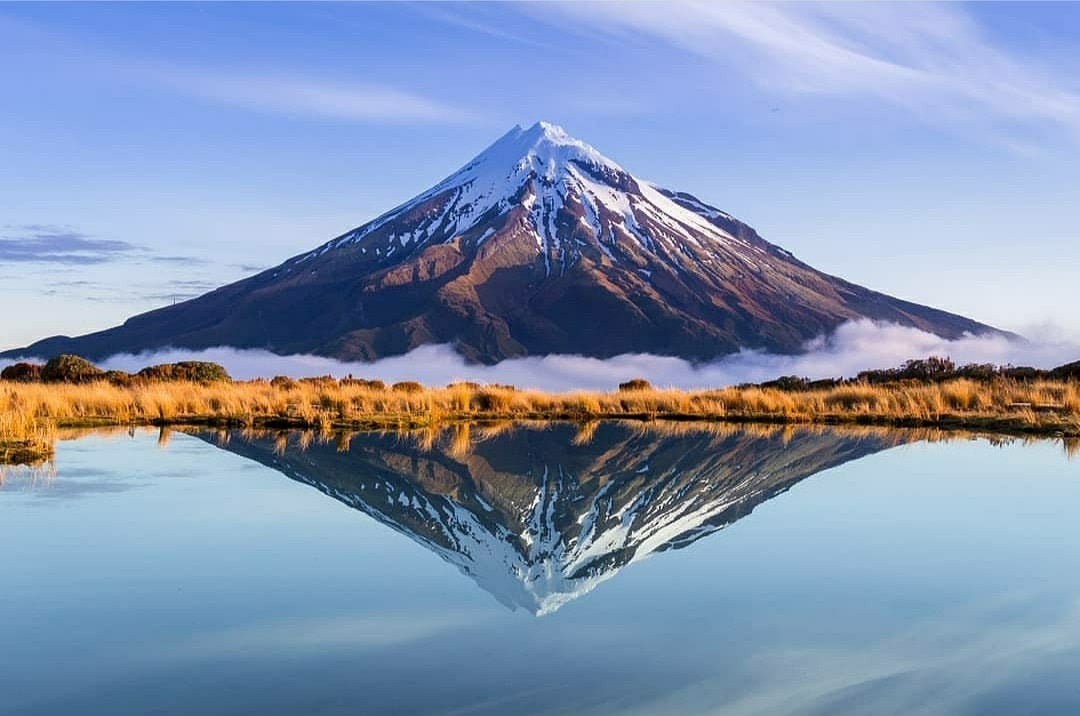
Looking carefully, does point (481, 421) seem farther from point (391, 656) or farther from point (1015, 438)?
point (391, 656)

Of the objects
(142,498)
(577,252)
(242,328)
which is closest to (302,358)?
(242,328)

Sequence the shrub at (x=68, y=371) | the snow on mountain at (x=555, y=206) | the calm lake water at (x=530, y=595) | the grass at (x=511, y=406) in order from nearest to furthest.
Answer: the calm lake water at (x=530, y=595)
the grass at (x=511, y=406)
the shrub at (x=68, y=371)
the snow on mountain at (x=555, y=206)

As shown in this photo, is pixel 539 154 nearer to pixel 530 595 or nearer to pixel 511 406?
pixel 511 406

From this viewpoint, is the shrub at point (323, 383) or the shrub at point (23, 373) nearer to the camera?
the shrub at point (323, 383)

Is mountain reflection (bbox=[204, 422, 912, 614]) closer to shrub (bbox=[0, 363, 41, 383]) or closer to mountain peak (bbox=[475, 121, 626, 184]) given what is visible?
shrub (bbox=[0, 363, 41, 383])

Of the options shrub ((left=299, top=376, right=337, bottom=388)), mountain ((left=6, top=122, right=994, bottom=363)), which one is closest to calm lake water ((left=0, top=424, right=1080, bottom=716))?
shrub ((left=299, top=376, right=337, bottom=388))

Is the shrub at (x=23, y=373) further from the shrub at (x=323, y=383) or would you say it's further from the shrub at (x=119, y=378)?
the shrub at (x=323, y=383)

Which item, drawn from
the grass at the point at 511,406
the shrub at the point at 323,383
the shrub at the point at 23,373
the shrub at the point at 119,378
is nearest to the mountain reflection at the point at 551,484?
the grass at the point at 511,406
